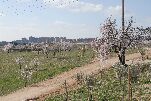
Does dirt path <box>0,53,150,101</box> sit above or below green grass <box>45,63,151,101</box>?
below

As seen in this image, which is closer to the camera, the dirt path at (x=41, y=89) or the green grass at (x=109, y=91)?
the green grass at (x=109, y=91)

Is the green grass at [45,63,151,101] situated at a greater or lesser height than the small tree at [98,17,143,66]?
lesser

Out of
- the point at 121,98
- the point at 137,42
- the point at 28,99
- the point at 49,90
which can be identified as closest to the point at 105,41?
the point at 137,42

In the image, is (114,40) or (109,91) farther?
(114,40)

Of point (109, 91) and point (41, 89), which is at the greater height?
point (109, 91)

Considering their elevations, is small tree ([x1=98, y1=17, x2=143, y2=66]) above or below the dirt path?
above

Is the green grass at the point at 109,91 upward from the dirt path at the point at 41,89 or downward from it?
upward

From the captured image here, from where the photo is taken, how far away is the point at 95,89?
40.0 metres

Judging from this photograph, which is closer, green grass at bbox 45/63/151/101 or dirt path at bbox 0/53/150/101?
green grass at bbox 45/63/151/101

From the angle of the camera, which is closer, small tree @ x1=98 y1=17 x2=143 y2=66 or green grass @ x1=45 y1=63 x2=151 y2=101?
green grass @ x1=45 y1=63 x2=151 y2=101

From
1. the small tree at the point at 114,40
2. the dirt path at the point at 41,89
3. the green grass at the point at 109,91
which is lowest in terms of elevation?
the dirt path at the point at 41,89

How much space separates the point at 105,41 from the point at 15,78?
16029 mm

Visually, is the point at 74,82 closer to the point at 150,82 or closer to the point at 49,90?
the point at 49,90

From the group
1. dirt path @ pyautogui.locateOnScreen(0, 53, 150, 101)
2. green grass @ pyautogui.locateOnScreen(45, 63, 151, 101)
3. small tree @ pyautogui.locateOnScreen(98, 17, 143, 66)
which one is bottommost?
dirt path @ pyautogui.locateOnScreen(0, 53, 150, 101)
